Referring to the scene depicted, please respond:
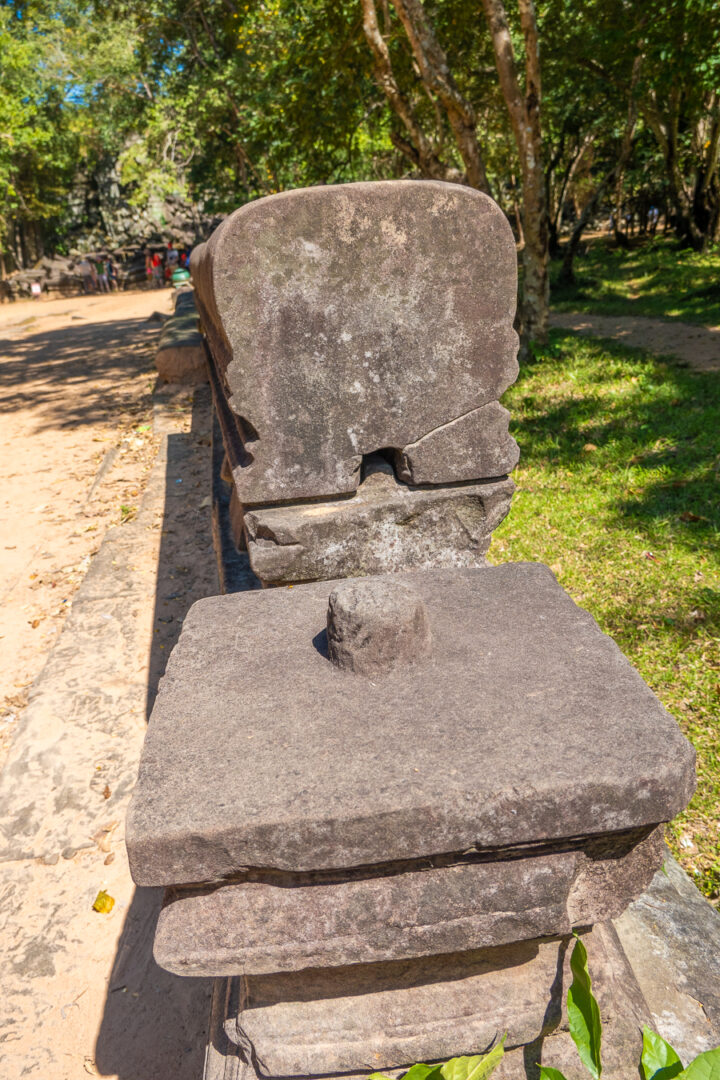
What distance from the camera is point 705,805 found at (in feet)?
7.88

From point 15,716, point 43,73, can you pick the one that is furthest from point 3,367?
point 43,73

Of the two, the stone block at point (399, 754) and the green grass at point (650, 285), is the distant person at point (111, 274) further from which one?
the stone block at point (399, 754)

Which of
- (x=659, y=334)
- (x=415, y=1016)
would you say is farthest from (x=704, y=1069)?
(x=659, y=334)

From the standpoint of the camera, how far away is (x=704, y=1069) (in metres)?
1.17

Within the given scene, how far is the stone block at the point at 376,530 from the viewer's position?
2307 millimetres

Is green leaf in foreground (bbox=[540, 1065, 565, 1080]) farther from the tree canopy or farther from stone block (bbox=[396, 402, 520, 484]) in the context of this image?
the tree canopy

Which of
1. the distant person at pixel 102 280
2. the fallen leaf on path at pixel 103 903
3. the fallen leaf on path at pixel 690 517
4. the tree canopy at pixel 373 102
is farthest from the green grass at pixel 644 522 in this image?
the distant person at pixel 102 280

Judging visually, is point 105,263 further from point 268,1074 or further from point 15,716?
point 268,1074

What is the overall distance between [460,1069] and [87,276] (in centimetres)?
2805

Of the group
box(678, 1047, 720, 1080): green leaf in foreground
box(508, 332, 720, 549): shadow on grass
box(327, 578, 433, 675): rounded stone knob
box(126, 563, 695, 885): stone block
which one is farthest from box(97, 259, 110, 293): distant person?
box(678, 1047, 720, 1080): green leaf in foreground

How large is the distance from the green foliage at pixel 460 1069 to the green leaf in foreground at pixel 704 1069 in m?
0.32

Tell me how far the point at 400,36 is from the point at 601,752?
28.0 ft

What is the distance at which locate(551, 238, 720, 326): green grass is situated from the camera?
10.1m

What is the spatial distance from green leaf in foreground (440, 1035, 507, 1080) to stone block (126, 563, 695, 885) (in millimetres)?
395
